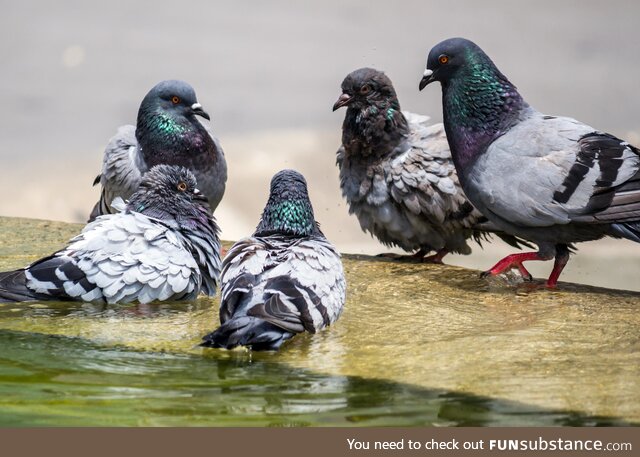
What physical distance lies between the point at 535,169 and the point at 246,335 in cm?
262

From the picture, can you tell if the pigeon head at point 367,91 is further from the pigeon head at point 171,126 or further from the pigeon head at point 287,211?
the pigeon head at point 287,211

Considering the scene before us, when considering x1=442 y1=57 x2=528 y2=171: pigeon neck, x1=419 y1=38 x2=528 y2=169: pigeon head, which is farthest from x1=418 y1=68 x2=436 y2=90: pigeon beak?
x1=442 y1=57 x2=528 y2=171: pigeon neck

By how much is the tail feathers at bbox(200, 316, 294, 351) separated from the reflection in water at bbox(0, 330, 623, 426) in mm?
92

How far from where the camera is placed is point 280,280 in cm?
469

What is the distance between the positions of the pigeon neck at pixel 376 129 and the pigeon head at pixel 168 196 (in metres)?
1.82

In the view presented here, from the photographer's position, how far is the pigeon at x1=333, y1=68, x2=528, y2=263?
24.1ft

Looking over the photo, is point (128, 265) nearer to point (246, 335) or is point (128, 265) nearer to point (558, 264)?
point (246, 335)

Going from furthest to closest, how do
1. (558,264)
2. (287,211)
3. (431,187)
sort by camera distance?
(431,187)
(558,264)
(287,211)

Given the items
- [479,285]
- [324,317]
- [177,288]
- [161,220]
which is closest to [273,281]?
[324,317]

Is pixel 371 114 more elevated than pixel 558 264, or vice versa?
pixel 371 114

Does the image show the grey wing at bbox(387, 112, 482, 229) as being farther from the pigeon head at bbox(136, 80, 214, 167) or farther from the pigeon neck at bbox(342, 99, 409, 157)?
the pigeon head at bbox(136, 80, 214, 167)

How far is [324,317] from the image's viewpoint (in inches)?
191

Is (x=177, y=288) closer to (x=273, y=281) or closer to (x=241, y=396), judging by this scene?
(x=273, y=281)

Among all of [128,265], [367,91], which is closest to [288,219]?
[128,265]
